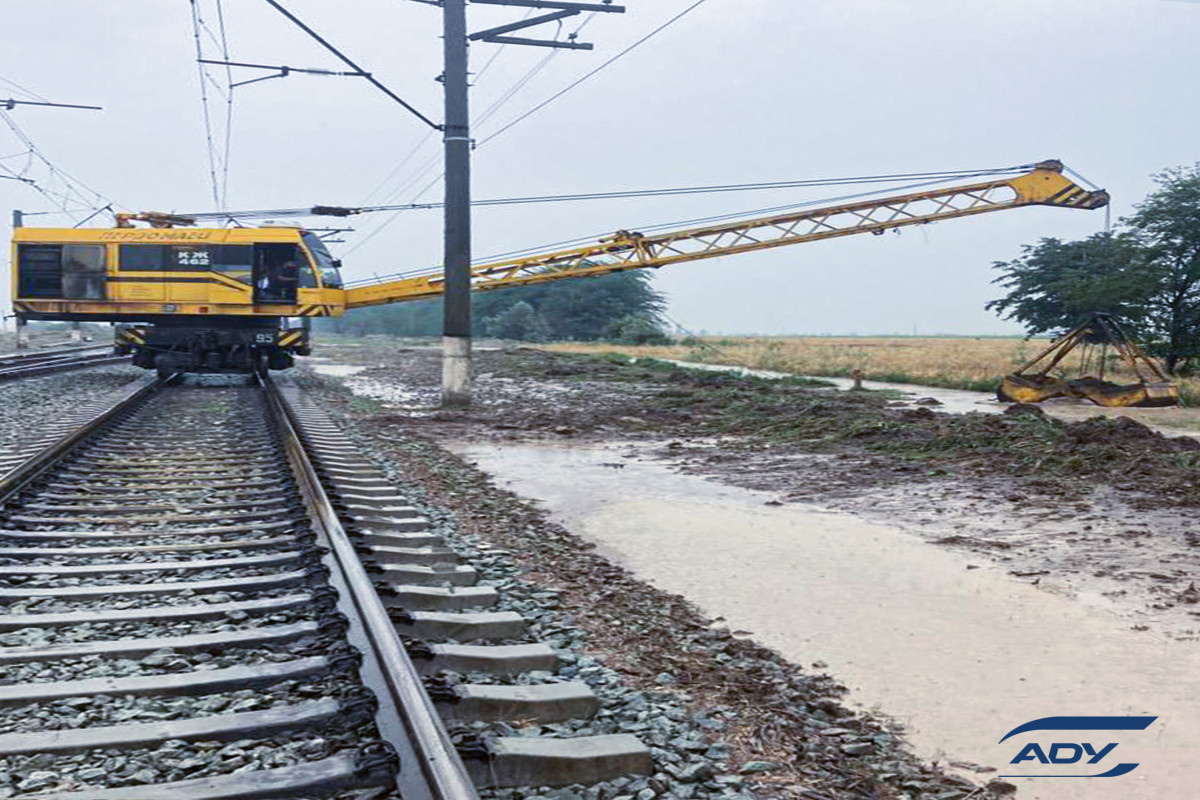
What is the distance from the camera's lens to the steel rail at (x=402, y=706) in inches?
101

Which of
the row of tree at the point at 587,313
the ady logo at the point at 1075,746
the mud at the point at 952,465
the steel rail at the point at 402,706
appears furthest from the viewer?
the row of tree at the point at 587,313

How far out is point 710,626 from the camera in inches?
194

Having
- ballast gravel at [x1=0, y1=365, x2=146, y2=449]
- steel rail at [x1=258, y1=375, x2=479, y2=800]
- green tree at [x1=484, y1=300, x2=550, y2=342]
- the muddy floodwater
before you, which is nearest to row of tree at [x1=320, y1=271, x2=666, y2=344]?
green tree at [x1=484, y1=300, x2=550, y2=342]

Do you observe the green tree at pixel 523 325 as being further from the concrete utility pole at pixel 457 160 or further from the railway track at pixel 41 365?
the concrete utility pole at pixel 457 160

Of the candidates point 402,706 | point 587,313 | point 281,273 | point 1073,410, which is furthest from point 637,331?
point 402,706

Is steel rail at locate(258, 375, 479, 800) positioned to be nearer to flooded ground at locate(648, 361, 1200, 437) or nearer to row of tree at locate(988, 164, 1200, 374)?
flooded ground at locate(648, 361, 1200, 437)

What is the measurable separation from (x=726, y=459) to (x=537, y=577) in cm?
630

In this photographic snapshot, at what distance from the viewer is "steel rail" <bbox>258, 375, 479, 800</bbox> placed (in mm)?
2570

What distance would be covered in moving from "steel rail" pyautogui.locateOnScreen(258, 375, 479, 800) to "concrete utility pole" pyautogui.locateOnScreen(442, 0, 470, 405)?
37.1 ft

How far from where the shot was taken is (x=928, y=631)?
16.0 feet

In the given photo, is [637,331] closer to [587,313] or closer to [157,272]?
[587,313]

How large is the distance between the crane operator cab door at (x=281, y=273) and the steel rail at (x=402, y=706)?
51.6 feet

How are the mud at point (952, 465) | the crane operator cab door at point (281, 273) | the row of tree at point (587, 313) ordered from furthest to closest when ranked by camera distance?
1. the row of tree at point (587, 313)
2. the crane operator cab door at point (281, 273)
3. the mud at point (952, 465)

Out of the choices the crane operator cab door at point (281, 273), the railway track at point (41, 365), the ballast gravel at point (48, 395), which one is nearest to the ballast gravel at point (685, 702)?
the ballast gravel at point (48, 395)
